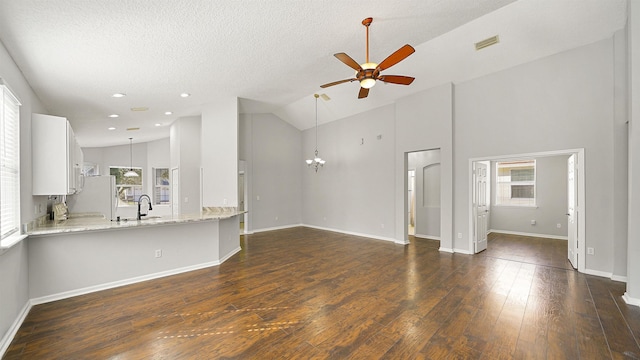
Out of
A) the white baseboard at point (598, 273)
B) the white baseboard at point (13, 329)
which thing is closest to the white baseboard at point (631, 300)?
the white baseboard at point (598, 273)

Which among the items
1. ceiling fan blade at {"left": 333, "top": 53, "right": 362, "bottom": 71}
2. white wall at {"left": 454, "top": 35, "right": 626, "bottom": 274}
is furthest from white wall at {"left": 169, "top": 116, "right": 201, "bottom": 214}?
white wall at {"left": 454, "top": 35, "right": 626, "bottom": 274}

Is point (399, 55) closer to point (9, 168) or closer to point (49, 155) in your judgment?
point (9, 168)

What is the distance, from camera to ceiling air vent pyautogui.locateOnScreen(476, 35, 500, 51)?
432 centimetres

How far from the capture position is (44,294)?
332 centimetres

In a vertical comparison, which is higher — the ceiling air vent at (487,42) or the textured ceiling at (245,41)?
the ceiling air vent at (487,42)

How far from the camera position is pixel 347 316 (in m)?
2.96

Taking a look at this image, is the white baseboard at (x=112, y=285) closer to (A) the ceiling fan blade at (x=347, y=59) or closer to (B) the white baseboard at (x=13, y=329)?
(B) the white baseboard at (x=13, y=329)

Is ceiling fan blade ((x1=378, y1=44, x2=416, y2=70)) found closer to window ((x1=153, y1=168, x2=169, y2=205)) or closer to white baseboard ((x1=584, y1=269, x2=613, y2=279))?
white baseboard ((x1=584, y1=269, x2=613, y2=279))

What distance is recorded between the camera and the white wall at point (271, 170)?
8383 millimetres

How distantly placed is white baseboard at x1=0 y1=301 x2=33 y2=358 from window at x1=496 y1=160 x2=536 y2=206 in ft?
33.9

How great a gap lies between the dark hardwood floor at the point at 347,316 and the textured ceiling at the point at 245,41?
9.89ft

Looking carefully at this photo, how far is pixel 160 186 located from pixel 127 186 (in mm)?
1243

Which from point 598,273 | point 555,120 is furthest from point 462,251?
point 555,120

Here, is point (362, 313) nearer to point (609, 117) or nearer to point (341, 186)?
point (609, 117)
